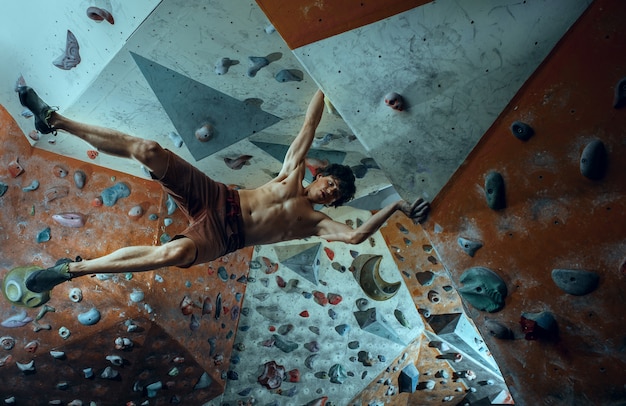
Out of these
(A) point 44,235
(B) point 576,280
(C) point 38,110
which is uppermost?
(C) point 38,110

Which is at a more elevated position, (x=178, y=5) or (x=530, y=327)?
(x=178, y=5)

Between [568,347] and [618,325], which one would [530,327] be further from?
[618,325]

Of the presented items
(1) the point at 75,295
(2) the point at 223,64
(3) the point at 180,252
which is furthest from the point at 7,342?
(2) the point at 223,64

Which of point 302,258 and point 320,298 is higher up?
point 302,258

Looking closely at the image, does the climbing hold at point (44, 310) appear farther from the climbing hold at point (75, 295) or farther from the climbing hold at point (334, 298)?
the climbing hold at point (334, 298)

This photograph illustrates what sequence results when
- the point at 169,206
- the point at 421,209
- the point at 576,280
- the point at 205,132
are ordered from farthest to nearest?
the point at 169,206
the point at 205,132
the point at 421,209
the point at 576,280

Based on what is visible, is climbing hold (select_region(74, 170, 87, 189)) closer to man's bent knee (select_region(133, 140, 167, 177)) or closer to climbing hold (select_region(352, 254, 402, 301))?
man's bent knee (select_region(133, 140, 167, 177))

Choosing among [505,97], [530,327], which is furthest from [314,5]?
[530,327]

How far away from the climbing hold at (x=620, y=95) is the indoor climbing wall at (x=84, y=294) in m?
3.06

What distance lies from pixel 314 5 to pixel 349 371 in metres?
3.55

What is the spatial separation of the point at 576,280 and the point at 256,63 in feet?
7.01

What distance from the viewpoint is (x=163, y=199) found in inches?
183

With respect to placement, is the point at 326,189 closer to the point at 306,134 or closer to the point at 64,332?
the point at 306,134

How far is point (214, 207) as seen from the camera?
3674 mm
